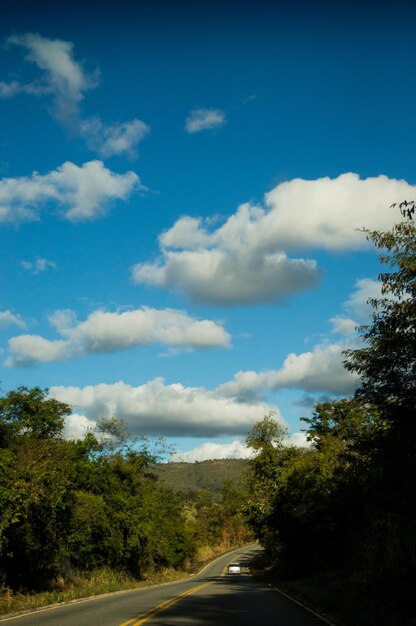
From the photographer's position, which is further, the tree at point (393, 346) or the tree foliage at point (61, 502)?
the tree foliage at point (61, 502)

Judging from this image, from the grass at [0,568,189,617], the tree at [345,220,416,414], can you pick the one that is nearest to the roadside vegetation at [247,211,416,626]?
the tree at [345,220,416,414]

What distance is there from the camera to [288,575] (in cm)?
3697

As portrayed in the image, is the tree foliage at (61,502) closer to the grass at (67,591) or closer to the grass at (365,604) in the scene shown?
the grass at (67,591)

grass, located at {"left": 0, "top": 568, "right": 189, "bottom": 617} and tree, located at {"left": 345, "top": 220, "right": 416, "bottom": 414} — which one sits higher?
tree, located at {"left": 345, "top": 220, "right": 416, "bottom": 414}

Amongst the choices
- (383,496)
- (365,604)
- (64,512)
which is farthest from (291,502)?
(365,604)

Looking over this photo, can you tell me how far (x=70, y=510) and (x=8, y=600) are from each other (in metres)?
9.91

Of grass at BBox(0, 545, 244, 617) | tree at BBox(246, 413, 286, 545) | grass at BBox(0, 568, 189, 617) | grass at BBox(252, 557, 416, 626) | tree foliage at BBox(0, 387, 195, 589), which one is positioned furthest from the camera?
tree at BBox(246, 413, 286, 545)

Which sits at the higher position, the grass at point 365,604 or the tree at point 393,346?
the tree at point 393,346

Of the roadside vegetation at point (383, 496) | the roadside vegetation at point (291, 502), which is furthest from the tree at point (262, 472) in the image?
the roadside vegetation at point (383, 496)

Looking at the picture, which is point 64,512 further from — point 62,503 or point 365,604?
point 365,604

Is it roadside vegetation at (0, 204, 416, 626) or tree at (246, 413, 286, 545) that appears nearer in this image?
roadside vegetation at (0, 204, 416, 626)

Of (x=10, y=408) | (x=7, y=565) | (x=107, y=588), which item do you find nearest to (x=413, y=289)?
(x=7, y=565)

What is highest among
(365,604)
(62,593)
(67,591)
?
(365,604)

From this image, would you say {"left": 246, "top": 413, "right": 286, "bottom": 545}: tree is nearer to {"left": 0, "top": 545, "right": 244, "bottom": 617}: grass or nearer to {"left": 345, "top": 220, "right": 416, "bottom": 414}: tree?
{"left": 0, "top": 545, "right": 244, "bottom": 617}: grass
